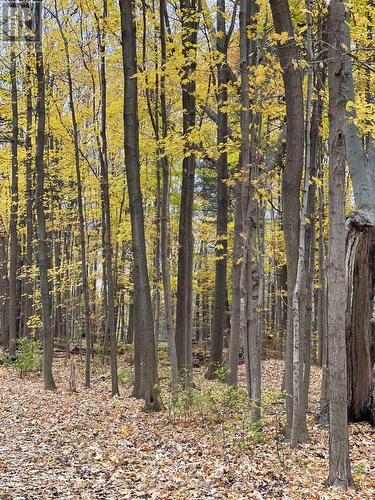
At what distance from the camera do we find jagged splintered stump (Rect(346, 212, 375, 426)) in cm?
779

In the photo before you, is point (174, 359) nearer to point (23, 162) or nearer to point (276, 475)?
point (276, 475)

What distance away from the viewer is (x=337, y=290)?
204 inches

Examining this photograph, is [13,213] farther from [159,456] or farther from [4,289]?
[159,456]

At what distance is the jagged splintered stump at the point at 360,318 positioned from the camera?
25.6 feet

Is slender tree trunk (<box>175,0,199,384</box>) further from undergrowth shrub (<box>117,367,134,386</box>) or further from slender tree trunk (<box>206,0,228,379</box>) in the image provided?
undergrowth shrub (<box>117,367,134,386</box>)

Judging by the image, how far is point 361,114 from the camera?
26.9ft

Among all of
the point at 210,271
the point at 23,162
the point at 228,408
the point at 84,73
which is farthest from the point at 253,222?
the point at 210,271

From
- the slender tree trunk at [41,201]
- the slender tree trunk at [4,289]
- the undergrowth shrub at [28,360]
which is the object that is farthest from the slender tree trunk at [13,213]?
the slender tree trunk at [4,289]

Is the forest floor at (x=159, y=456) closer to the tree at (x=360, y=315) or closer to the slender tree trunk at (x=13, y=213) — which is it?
the tree at (x=360, y=315)

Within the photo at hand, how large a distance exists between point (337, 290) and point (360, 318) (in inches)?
119

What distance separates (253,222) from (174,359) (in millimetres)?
3343

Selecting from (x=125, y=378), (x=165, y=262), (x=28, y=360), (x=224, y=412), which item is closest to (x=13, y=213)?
(x=28, y=360)

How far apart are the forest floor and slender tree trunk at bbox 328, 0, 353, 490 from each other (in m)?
0.35

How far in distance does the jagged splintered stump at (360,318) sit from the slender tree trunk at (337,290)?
284 centimetres
